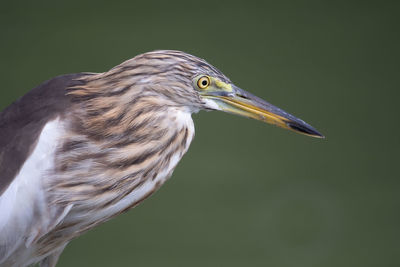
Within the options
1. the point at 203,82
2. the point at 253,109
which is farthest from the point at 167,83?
the point at 253,109

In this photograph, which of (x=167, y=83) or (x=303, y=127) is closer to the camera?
(x=167, y=83)

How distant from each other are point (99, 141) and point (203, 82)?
194 mm

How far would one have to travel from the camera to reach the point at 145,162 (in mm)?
873

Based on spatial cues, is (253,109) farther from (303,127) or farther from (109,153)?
(109,153)

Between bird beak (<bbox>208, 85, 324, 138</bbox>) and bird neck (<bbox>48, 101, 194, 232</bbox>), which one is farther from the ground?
bird beak (<bbox>208, 85, 324, 138</bbox>)

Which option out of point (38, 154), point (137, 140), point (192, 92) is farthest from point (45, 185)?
point (192, 92)

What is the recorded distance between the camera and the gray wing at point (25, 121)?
34.0 inches

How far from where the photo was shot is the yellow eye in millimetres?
860

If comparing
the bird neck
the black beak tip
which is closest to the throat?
the bird neck

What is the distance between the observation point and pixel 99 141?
0.86m

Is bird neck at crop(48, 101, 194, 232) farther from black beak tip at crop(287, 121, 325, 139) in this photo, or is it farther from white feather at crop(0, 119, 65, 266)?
black beak tip at crop(287, 121, 325, 139)

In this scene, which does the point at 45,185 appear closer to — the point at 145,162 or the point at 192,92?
the point at 145,162

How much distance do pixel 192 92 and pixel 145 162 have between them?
14 cm

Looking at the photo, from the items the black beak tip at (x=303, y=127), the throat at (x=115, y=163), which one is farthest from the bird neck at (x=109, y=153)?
the black beak tip at (x=303, y=127)
